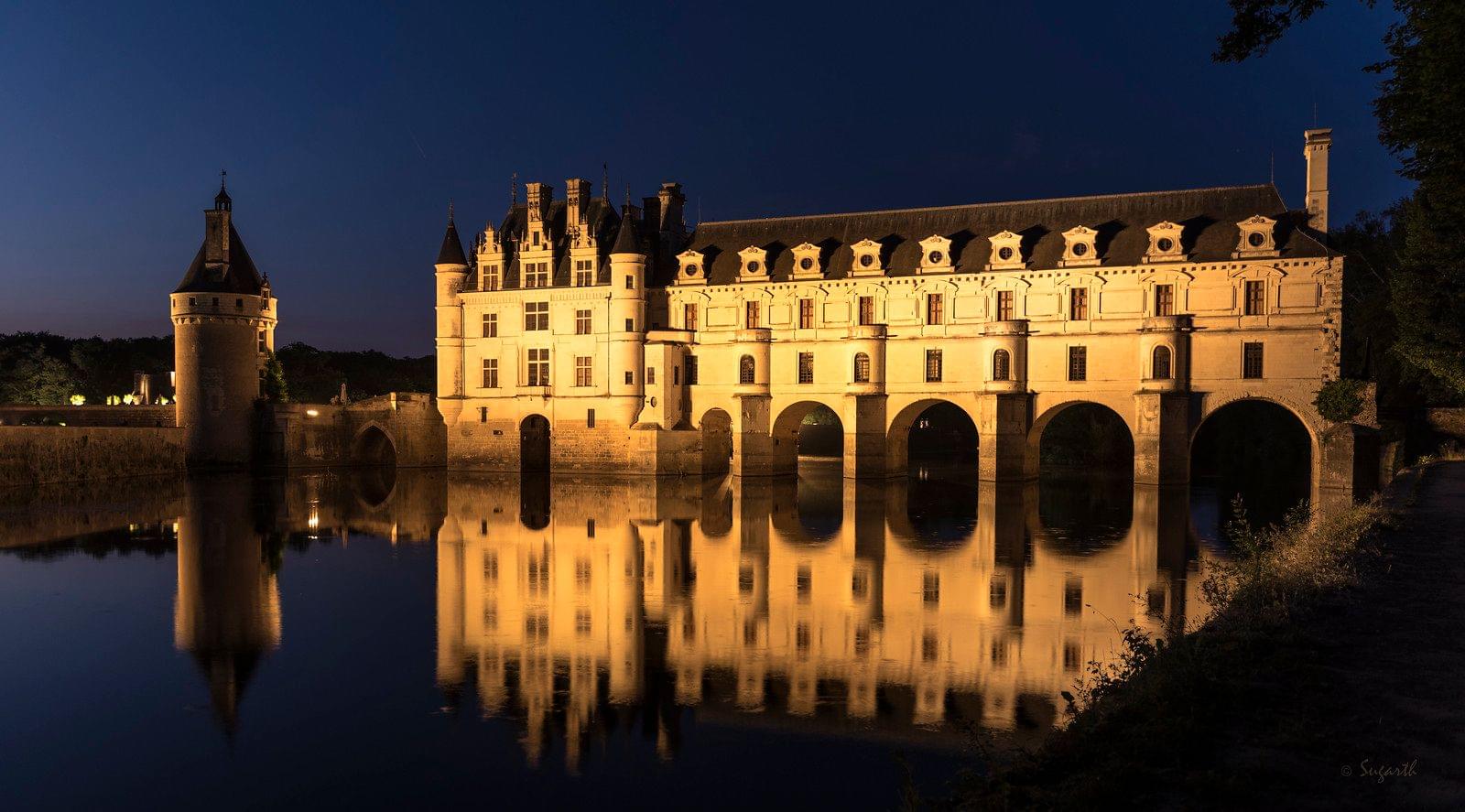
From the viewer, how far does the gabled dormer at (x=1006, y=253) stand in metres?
42.0

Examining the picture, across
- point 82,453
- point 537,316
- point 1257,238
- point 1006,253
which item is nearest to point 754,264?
point 537,316

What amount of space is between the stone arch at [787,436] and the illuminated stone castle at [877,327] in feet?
0.42

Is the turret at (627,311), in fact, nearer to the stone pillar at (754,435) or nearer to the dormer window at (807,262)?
the stone pillar at (754,435)

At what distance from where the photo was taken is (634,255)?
4688 centimetres

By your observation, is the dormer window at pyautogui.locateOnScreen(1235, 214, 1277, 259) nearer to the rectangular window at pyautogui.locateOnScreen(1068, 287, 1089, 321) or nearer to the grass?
the rectangular window at pyautogui.locateOnScreen(1068, 287, 1089, 321)

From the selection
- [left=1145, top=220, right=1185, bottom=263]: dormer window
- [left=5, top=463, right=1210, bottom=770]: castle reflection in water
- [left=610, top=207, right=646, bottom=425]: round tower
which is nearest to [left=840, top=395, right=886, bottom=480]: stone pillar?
[left=5, top=463, right=1210, bottom=770]: castle reflection in water

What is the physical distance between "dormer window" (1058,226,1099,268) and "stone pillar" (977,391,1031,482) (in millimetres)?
5331

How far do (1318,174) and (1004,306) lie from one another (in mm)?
11886

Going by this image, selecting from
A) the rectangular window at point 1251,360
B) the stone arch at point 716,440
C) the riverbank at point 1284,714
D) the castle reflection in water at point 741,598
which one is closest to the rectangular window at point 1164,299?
the rectangular window at point 1251,360

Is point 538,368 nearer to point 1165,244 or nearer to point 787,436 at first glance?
point 787,436

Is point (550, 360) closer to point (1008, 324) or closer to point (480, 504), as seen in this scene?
point (480, 504)

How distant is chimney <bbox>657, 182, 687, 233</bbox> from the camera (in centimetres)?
5050

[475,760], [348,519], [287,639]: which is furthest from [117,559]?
[475,760]

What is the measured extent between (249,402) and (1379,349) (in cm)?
5263
